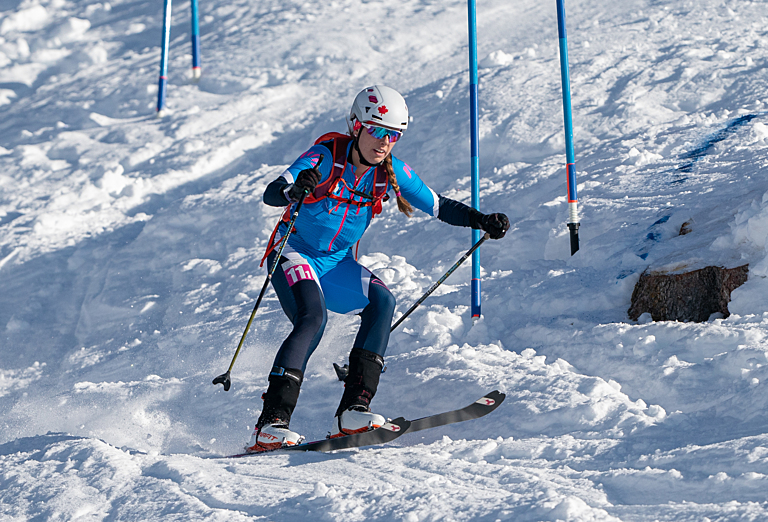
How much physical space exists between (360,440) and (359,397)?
0.82ft

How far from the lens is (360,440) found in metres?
3.73

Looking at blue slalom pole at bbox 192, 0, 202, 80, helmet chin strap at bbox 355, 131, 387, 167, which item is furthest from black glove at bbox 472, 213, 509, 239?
blue slalom pole at bbox 192, 0, 202, 80

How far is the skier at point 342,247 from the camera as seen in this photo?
150 inches

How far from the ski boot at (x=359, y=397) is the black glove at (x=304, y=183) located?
0.92 meters

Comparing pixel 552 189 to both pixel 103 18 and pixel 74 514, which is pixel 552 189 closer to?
pixel 74 514

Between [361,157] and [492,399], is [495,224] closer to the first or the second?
[361,157]

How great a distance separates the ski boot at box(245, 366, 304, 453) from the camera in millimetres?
3729

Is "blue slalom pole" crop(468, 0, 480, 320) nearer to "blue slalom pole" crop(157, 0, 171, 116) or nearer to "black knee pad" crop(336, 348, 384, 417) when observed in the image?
"black knee pad" crop(336, 348, 384, 417)

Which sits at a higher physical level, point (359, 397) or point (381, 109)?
point (381, 109)

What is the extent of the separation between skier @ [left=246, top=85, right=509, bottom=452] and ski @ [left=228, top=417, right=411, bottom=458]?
0.04 metres

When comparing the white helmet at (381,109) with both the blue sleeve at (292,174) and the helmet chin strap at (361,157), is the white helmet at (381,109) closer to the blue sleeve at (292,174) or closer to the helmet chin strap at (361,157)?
the helmet chin strap at (361,157)

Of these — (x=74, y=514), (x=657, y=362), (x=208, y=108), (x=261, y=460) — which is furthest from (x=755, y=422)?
(x=208, y=108)

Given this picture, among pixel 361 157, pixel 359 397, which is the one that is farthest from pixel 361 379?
pixel 361 157

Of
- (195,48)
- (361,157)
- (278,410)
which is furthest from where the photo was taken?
(195,48)
